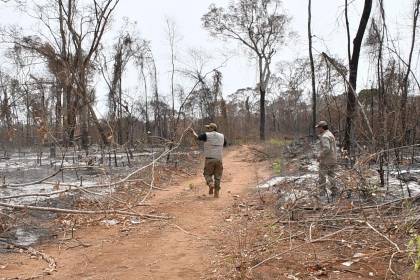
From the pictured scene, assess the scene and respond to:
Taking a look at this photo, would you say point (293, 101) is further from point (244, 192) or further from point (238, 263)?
point (238, 263)

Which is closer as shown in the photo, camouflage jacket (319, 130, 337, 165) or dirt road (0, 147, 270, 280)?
dirt road (0, 147, 270, 280)

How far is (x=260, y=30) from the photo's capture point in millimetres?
35406

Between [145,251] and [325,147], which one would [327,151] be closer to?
[325,147]

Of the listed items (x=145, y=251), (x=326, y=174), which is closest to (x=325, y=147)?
(x=326, y=174)

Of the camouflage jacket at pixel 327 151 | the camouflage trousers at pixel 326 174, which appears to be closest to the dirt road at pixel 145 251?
the camouflage trousers at pixel 326 174

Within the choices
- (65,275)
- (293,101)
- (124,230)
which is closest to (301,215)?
(124,230)

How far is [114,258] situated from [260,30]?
31.3 meters

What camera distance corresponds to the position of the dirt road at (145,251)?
5.50 metres

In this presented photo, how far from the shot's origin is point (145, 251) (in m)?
6.32

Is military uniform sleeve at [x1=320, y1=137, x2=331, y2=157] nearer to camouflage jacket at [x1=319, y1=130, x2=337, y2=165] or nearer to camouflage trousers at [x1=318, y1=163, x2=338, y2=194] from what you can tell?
camouflage jacket at [x1=319, y1=130, x2=337, y2=165]

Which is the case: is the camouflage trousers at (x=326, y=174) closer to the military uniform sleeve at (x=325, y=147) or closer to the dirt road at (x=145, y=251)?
the military uniform sleeve at (x=325, y=147)

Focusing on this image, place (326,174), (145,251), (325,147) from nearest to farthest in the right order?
1. (145,251)
2. (326,174)
3. (325,147)

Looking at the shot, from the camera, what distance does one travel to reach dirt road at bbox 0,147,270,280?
550 cm

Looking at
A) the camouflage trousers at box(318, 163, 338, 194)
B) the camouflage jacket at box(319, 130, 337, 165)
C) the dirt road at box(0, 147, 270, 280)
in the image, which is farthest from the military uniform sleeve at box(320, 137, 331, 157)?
the dirt road at box(0, 147, 270, 280)
